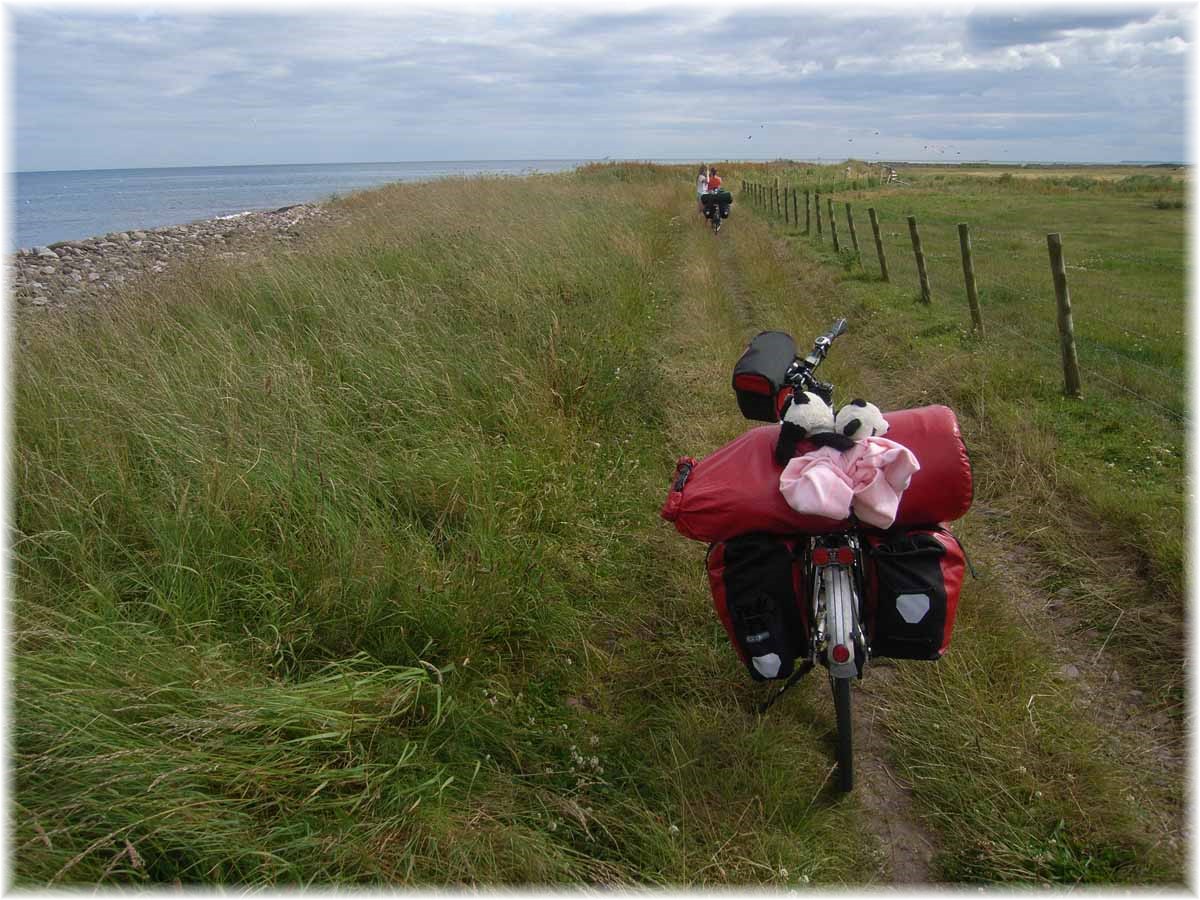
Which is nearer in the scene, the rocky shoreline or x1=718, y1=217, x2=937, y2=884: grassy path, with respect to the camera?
x1=718, y1=217, x2=937, y2=884: grassy path

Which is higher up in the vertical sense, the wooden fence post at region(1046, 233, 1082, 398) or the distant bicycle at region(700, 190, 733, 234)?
the distant bicycle at region(700, 190, 733, 234)

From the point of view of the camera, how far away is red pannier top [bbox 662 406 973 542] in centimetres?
248

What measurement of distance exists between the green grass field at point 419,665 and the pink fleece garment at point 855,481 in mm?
989

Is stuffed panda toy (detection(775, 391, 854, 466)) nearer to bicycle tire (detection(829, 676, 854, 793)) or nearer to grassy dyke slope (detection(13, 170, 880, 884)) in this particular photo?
bicycle tire (detection(829, 676, 854, 793))

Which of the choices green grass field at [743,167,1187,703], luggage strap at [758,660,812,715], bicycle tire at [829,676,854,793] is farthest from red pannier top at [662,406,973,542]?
green grass field at [743,167,1187,703]

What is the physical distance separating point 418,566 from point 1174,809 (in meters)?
2.80

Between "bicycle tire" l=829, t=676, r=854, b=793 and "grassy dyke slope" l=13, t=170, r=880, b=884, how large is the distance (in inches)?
4.7

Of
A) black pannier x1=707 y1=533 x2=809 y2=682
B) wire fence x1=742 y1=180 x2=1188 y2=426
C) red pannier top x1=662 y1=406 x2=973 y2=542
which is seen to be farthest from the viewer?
wire fence x1=742 y1=180 x2=1188 y2=426

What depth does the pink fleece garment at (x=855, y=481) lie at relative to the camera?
2.37m

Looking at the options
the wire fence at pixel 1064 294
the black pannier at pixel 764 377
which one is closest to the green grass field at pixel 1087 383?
the wire fence at pixel 1064 294

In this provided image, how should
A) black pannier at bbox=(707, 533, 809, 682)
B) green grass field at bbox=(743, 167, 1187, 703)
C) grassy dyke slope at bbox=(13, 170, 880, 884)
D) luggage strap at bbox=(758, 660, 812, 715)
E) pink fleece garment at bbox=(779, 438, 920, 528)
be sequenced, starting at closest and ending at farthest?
grassy dyke slope at bbox=(13, 170, 880, 884)
pink fleece garment at bbox=(779, 438, 920, 528)
black pannier at bbox=(707, 533, 809, 682)
luggage strap at bbox=(758, 660, 812, 715)
green grass field at bbox=(743, 167, 1187, 703)

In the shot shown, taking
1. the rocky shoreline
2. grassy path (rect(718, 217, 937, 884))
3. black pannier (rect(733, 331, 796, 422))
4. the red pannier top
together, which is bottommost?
grassy path (rect(718, 217, 937, 884))

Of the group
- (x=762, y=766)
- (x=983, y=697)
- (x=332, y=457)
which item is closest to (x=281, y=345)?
(x=332, y=457)

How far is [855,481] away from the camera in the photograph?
2.44m
